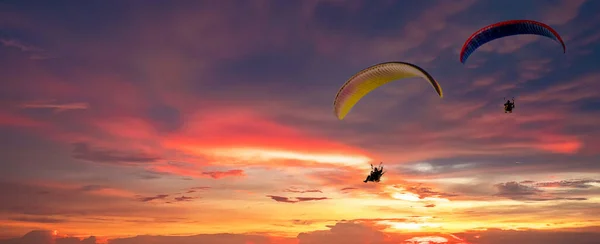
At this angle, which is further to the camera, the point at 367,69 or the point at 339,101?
the point at 339,101

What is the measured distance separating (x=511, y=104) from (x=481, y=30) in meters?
13.7

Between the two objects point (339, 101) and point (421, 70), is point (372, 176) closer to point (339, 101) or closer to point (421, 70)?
point (339, 101)

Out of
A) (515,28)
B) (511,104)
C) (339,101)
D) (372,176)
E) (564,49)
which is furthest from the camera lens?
(511,104)

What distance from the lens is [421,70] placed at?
38.9 m

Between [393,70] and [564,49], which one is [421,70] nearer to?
[393,70]

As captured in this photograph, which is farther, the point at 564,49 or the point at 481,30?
the point at 481,30

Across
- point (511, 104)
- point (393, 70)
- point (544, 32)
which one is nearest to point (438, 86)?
point (393, 70)

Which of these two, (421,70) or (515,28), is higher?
(515,28)

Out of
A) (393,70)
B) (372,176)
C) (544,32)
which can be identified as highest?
(544,32)

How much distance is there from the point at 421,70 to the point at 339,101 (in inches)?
404

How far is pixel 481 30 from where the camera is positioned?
149 ft

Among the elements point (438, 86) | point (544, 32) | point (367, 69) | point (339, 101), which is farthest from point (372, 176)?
point (544, 32)

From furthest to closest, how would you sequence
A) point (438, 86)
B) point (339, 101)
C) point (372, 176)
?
point (372, 176), point (339, 101), point (438, 86)

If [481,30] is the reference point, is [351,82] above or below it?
below
